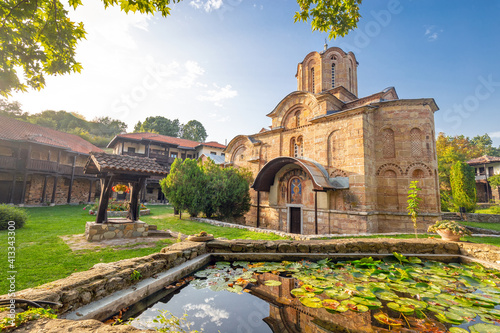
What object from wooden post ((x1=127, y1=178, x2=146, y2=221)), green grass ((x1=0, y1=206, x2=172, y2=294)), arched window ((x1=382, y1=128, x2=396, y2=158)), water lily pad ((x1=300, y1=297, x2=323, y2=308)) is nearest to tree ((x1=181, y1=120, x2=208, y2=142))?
wooden post ((x1=127, y1=178, x2=146, y2=221))

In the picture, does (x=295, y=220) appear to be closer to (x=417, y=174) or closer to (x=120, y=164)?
(x=417, y=174)

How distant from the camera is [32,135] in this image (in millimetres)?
18312

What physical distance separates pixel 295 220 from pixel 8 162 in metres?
22.0

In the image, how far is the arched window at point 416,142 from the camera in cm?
1077

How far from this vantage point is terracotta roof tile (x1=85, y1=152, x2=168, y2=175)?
660cm

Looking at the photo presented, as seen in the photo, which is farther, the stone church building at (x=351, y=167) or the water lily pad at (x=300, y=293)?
the stone church building at (x=351, y=167)

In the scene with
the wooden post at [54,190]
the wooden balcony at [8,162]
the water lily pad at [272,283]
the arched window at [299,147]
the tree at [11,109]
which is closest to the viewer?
the water lily pad at [272,283]

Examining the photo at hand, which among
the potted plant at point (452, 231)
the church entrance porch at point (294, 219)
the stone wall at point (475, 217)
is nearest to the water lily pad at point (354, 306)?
the potted plant at point (452, 231)

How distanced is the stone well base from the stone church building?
24.9ft

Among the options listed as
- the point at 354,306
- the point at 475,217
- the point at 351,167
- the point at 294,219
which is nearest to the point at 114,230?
the point at 354,306

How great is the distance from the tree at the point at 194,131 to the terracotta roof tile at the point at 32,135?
22.9 metres

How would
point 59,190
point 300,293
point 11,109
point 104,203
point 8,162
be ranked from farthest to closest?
point 11,109 < point 59,190 < point 8,162 < point 104,203 < point 300,293

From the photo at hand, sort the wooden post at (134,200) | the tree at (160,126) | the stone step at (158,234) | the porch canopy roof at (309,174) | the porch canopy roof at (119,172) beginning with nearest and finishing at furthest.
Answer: the porch canopy roof at (119,172), the wooden post at (134,200), the stone step at (158,234), the porch canopy roof at (309,174), the tree at (160,126)

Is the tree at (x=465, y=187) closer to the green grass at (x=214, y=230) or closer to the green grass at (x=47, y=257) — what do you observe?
the green grass at (x=214, y=230)
